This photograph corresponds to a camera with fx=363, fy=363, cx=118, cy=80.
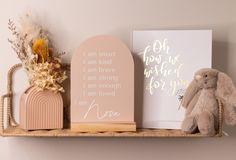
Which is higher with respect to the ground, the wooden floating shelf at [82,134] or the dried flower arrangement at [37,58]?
the dried flower arrangement at [37,58]

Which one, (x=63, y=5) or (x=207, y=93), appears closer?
(x=207, y=93)

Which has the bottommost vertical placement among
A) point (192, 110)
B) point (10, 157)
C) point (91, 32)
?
point (10, 157)

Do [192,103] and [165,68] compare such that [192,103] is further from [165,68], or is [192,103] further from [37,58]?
[37,58]

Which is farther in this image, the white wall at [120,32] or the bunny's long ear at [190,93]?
the white wall at [120,32]

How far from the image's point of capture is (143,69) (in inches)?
42.9

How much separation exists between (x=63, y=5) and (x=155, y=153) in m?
0.55

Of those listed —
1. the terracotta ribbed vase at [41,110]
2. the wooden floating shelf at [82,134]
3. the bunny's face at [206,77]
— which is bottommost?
the wooden floating shelf at [82,134]

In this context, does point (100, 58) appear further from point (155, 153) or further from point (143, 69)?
point (155, 153)

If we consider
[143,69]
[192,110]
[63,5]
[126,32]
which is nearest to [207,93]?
[192,110]

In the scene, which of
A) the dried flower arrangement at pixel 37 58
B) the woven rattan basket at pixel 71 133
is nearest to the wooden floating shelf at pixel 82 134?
the woven rattan basket at pixel 71 133

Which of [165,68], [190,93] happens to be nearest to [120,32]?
[165,68]

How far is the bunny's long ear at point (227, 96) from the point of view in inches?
38.9

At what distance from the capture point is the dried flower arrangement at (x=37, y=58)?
1.03 meters

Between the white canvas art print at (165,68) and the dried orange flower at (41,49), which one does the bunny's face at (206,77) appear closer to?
the white canvas art print at (165,68)
